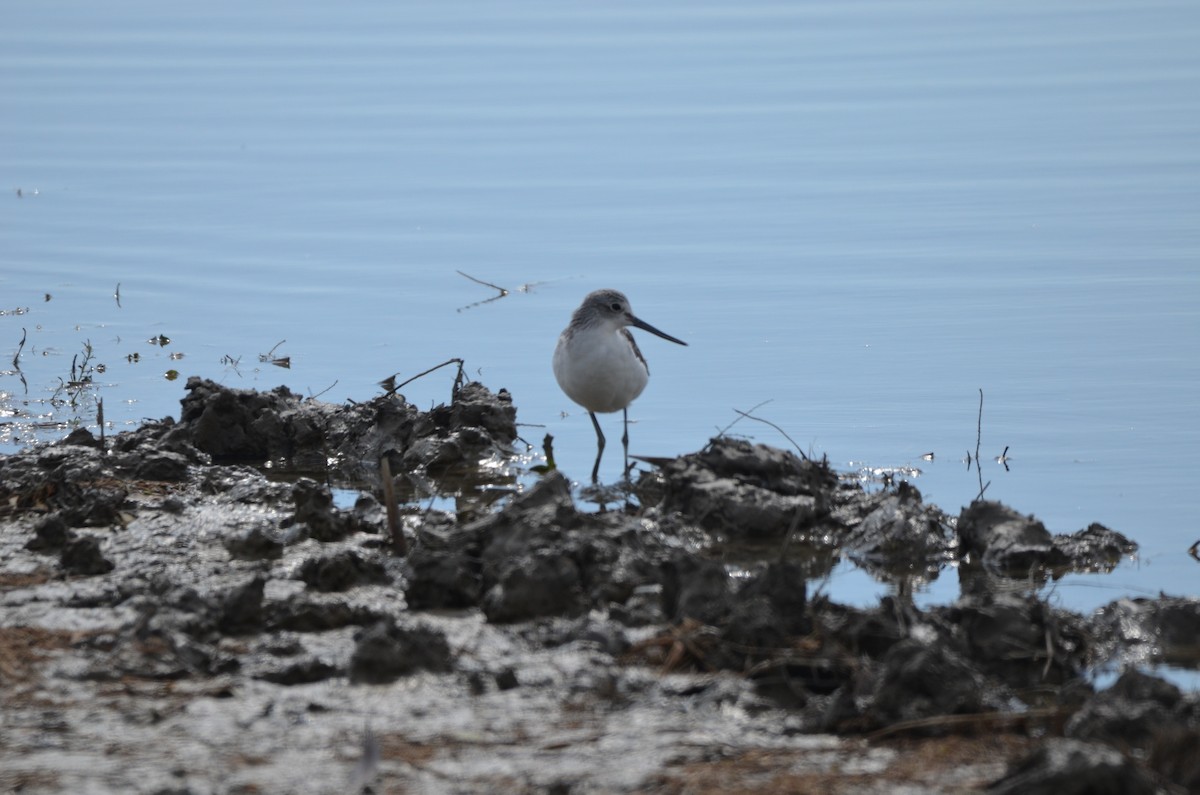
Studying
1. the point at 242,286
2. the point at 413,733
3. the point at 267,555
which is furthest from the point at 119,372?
the point at 413,733

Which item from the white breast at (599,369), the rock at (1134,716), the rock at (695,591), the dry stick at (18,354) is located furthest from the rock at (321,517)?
the dry stick at (18,354)

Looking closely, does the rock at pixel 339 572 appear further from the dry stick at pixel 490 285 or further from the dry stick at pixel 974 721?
the dry stick at pixel 490 285

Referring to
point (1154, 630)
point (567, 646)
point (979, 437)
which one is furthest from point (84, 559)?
point (979, 437)

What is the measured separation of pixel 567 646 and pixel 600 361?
448 centimetres

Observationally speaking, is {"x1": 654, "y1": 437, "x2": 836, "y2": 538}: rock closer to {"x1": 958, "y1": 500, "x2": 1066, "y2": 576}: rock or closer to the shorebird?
{"x1": 958, "y1": 500, "x2": 1066, "y2": 576}: rock

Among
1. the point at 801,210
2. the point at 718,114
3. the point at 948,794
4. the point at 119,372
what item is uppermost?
the point at 718,114

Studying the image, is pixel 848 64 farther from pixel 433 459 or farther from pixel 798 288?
pixel 433 459

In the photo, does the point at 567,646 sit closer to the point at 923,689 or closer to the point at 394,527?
the point at 923,689

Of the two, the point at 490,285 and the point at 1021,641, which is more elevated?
the point at 490,285

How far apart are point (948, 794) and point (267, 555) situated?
14.3ft

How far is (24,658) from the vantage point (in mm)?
6898

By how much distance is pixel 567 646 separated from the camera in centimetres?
704

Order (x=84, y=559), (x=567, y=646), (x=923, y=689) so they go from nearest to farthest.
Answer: (x=923, y=689) → (x=567, y=646) → (x=84, y=559)

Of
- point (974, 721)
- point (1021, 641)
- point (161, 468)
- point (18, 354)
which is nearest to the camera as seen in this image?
point (974, 721)
